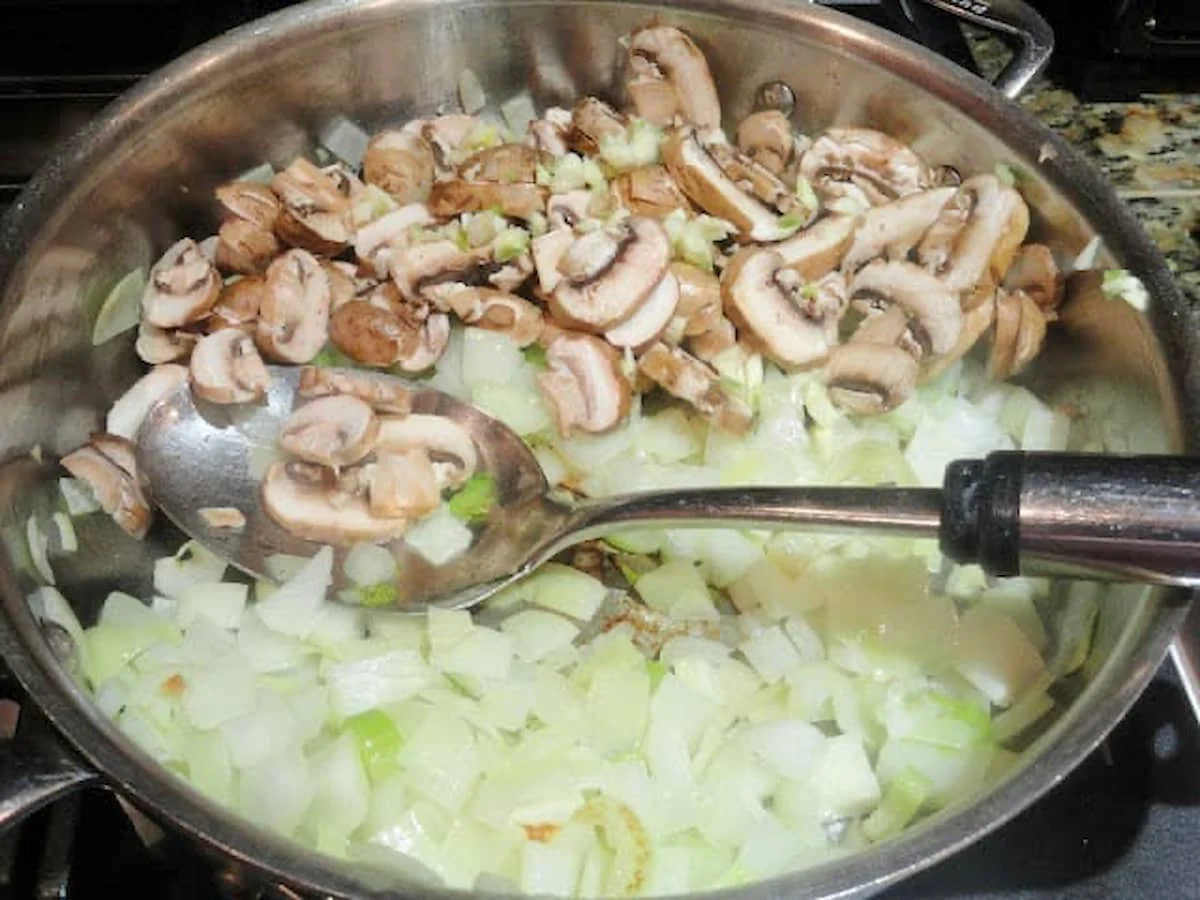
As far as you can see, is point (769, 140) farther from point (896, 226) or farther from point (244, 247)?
point (244, 247)

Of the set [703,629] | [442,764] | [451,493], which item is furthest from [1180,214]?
[442,764]

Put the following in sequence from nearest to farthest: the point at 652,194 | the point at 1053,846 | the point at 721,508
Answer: the point at 721,508, the point at 1053,846, the point at 652,194

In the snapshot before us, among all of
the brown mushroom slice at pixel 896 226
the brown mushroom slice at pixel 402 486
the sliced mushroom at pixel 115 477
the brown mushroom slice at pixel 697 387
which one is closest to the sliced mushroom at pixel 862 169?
the brown mushroom slice at pixel 896 226

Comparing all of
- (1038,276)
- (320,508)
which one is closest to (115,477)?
(320,508)

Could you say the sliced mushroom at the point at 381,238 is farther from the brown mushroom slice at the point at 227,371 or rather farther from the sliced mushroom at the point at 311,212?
the brown mushroom slice at the point at 227,371

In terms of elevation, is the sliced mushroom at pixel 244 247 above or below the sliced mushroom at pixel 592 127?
below

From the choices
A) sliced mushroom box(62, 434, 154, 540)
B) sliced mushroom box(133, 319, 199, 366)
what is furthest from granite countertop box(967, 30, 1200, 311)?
sliced mushroom box(62, 434, 154, 540)
